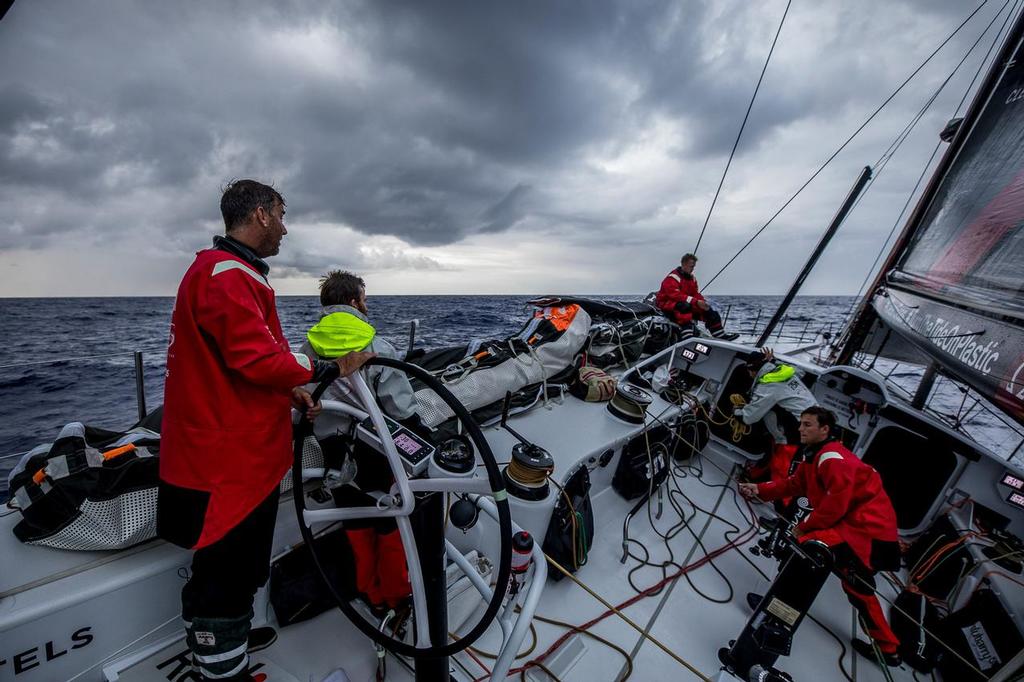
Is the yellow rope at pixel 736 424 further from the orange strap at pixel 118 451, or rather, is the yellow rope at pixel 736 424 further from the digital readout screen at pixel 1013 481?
the orange strap at pixel 118 451

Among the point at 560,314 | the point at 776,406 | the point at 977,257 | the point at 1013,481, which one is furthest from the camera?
the point at 560,314

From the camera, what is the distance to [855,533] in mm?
2094

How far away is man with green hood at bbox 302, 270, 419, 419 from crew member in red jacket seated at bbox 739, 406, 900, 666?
Answer: 2.30 m

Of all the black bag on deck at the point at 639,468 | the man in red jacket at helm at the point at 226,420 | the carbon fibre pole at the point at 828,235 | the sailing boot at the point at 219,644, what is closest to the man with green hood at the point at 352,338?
the man in red jacket at helm at the point at 226,420

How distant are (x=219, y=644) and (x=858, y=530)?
120 inches

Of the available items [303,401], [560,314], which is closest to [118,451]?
[303,401]

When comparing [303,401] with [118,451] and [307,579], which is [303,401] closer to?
[118,451]

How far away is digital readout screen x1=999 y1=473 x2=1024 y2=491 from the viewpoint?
2.67m

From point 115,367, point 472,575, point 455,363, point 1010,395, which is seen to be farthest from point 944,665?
point 115,367

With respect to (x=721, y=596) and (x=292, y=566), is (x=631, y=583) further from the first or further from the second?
(x=292, y=566)

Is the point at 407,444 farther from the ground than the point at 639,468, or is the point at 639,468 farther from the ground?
the point at 407,444

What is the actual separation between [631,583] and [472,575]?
1504 millimetres

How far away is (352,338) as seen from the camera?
138 centimetres

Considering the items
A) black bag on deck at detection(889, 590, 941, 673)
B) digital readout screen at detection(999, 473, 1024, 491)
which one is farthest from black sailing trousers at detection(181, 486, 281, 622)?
digital readout screen at detection(999, 473, 1024, 491)
